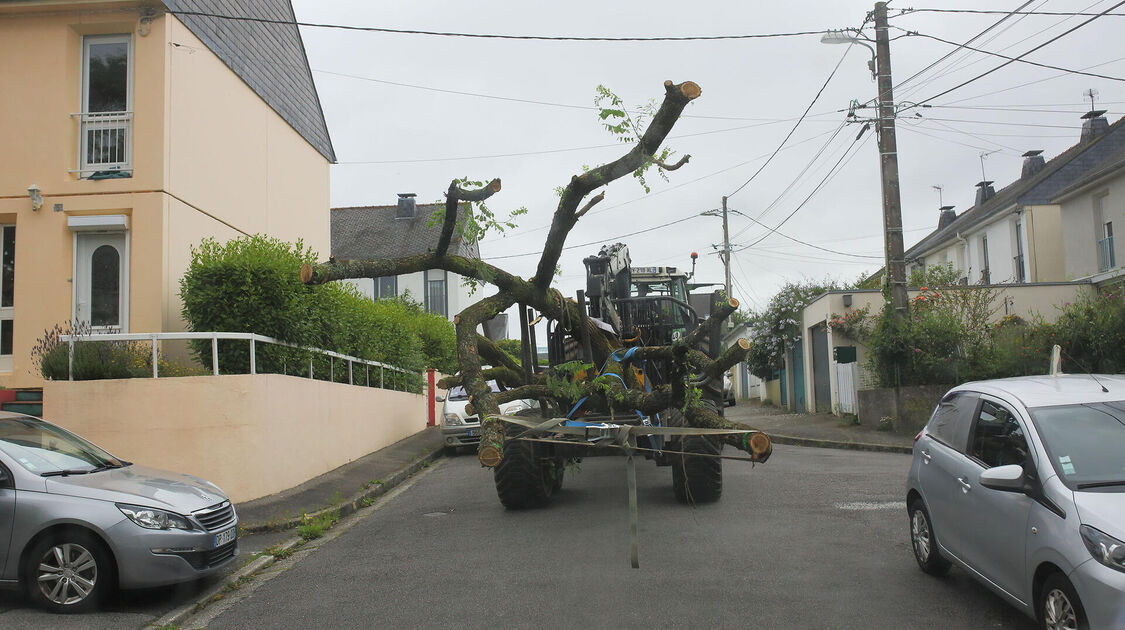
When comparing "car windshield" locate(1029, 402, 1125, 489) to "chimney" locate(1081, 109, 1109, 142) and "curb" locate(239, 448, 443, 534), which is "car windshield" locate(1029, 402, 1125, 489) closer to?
"curb" locate(239, 448, 443, 534)

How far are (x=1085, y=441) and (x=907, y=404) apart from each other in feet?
45.0

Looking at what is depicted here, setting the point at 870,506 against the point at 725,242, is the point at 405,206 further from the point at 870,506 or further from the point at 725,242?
the point at 870,506

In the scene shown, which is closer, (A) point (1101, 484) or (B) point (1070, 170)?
(A) point (1101, 484)

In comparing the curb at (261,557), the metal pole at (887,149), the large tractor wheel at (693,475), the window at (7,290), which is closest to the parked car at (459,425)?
the curb at (261,557)

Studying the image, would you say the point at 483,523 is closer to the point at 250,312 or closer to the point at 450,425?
the point at 250,312

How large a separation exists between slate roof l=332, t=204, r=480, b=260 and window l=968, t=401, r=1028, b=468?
30.3m

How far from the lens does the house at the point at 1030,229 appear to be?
90.2ft

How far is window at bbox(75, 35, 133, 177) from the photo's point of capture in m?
12.9

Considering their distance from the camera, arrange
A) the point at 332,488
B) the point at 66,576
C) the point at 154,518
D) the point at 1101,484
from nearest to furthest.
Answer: the point at 1101,484 → the point at 66,576 → the point at 154,518 → the point at 332,488

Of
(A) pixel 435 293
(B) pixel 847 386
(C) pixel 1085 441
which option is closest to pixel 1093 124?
(B) pixel 847 386

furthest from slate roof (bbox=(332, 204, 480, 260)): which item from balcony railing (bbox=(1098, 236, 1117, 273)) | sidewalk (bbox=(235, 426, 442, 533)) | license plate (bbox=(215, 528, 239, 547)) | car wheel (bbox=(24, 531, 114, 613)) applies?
car wheel (bbox=(24, 531, 114, 613))

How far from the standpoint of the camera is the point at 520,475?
986cm

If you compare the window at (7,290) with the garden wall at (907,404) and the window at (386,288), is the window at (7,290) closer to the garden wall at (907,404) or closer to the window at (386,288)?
the garden wall at (907,404)

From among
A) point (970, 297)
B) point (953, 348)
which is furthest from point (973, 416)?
point (970, 297)
